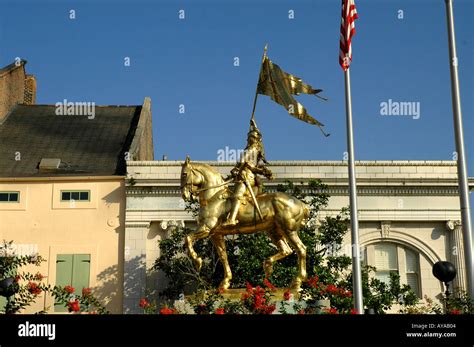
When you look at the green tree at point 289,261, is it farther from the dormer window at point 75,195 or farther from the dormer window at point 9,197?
the dormer window at point 9,197

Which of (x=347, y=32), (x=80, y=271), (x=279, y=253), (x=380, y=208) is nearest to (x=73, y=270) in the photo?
(x=80, y=271)

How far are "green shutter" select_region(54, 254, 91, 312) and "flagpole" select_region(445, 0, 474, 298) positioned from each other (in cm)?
1883

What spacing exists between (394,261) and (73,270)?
14248 mm

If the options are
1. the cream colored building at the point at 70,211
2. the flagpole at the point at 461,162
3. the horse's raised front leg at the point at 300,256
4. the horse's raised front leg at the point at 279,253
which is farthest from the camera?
the cream colored building at the point at 70,211

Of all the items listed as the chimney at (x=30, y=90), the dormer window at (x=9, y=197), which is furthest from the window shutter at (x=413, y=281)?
the chimney at (x=30, y=90)

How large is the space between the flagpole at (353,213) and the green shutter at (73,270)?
1576 centimetres

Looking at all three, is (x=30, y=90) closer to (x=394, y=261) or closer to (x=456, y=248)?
(x=394, y=261)

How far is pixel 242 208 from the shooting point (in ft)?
57.4

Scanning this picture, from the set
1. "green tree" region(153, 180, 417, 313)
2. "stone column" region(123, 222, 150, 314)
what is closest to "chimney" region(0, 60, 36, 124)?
"stone column" region(123, 222, 150, 314)

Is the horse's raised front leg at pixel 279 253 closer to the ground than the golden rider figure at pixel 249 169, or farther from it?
closer to the ground

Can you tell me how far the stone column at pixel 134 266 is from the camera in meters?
30.8

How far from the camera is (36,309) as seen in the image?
3034 centimetres

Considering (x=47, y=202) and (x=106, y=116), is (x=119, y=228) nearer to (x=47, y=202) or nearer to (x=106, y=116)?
(x=47, y=202)

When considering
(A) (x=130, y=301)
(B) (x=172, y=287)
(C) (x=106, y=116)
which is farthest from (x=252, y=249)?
(C) (x=106, y=116)
